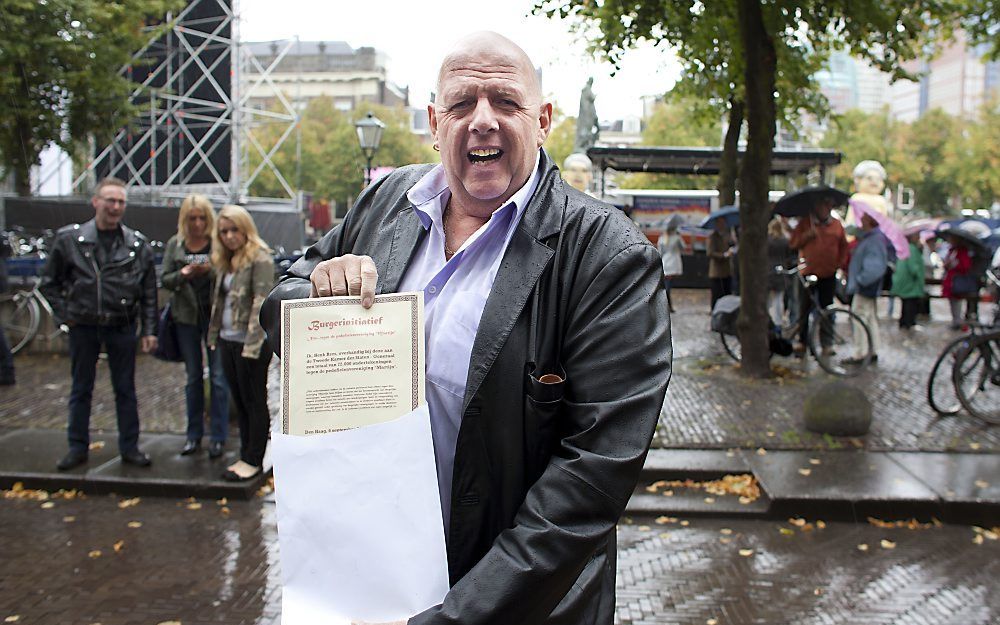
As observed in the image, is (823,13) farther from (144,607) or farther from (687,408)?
(144,607)

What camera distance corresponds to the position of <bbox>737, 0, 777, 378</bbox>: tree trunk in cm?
938

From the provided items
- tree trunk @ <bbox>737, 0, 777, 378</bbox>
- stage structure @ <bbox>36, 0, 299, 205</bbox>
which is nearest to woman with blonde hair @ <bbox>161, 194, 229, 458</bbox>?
tree trunk @ <bbox>737, 0, 777, 378</bbox>

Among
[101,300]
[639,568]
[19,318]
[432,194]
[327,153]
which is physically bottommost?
[639,568]

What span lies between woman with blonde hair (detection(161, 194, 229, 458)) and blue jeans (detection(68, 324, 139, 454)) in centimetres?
40

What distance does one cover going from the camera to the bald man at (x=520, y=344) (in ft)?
4.93

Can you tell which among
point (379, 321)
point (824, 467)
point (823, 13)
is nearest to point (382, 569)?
point (379, 321)

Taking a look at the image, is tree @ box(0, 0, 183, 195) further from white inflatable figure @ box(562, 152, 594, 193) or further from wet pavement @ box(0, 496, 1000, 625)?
wet pavement @ box(0, 496, 1000, 625)

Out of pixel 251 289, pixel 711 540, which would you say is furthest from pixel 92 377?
pixel 711 540

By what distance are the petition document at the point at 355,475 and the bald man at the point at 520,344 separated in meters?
0.09

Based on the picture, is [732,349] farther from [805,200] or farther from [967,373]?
[967,373]

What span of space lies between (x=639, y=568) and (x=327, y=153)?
1986 inches

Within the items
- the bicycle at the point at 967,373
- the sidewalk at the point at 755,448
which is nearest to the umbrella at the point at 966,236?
the sidewalk at the point at 755,448

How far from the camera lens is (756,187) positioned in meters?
9.59

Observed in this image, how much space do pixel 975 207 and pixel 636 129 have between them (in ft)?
97.6
